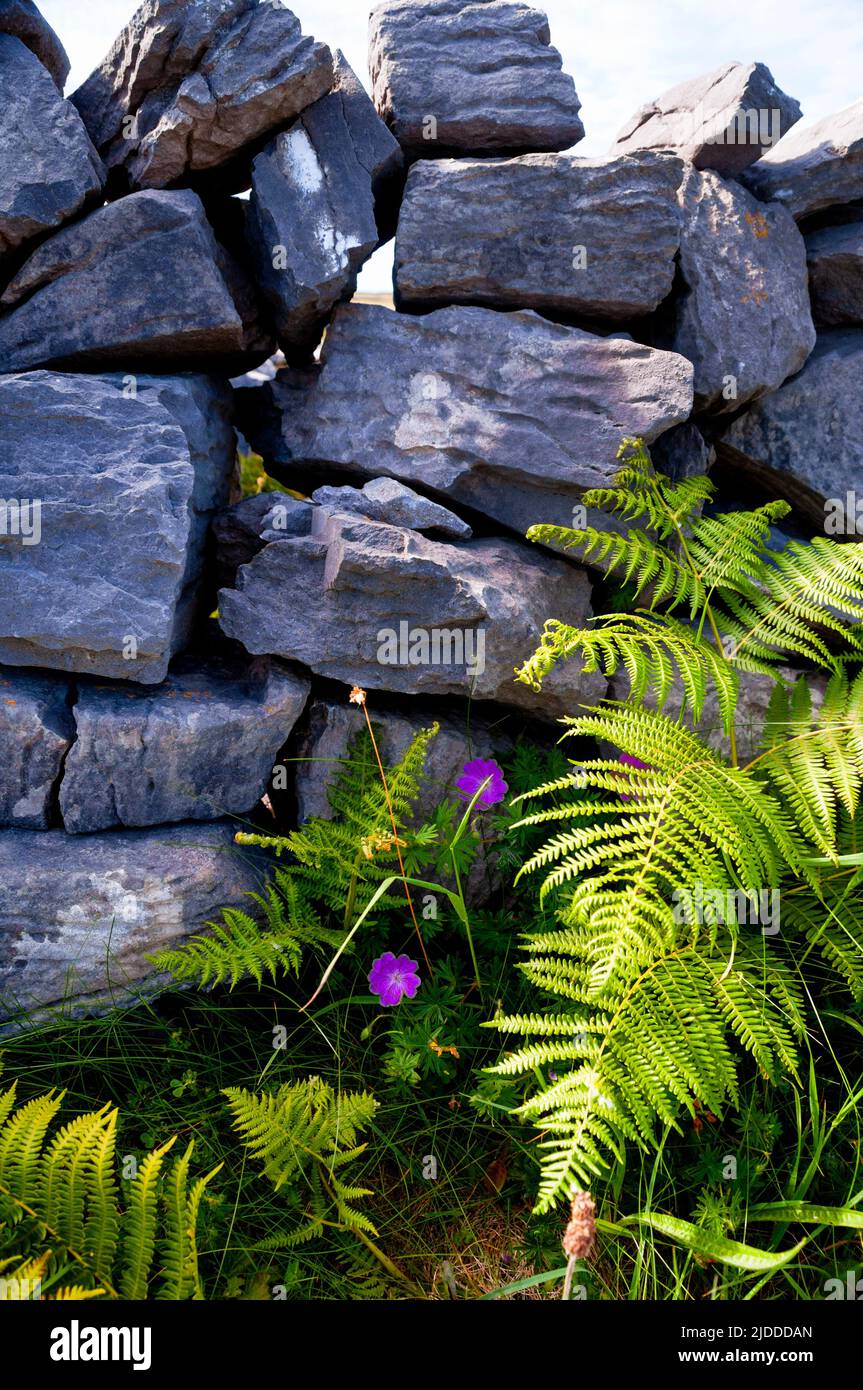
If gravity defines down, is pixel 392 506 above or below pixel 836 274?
below

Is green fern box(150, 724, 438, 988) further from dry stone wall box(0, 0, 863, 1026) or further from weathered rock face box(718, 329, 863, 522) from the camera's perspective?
weathered rock face box(718, 329, 863, 522)

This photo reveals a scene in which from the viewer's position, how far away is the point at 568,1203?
2.79 m

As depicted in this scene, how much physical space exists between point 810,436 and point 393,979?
2649mm

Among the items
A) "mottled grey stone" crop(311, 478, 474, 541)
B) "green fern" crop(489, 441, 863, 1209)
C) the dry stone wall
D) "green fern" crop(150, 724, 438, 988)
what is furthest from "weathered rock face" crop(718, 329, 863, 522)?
"green fern" crop(150, 724, 438, 988)

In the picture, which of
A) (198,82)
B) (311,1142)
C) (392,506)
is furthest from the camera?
(392,506)

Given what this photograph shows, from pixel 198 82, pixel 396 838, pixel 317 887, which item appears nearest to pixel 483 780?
pixel 396 838

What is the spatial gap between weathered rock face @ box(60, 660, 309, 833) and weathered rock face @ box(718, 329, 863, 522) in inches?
80.5

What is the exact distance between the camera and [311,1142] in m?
2.65

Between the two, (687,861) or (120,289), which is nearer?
(687,861)

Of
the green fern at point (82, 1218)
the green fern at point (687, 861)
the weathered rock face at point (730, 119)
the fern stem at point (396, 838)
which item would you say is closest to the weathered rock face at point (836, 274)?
the weathered rock face at point (730, 119)

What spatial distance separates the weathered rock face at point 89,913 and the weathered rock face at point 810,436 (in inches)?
103

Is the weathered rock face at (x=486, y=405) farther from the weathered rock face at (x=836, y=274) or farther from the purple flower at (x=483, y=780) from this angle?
the weathered rock face at (x=836, y=274)

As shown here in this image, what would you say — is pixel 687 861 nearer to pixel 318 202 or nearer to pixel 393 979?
pixel 393 979
